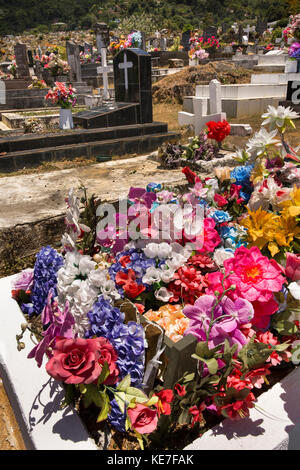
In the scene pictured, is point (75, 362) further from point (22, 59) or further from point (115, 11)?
point (115, 11)

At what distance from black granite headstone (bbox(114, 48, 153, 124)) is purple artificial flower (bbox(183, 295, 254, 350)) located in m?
7.00

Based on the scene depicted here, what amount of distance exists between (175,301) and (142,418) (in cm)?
71

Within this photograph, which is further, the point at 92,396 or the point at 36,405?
the point at 36,405

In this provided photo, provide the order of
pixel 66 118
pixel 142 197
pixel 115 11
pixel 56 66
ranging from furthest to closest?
pixel 115 11 < pixel 56 66 < pixel 66 118 < pixel 142 197

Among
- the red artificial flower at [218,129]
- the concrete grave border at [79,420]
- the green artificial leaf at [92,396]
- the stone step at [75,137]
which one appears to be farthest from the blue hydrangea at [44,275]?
the stone step at [75,137]

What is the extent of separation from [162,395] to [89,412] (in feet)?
1.32

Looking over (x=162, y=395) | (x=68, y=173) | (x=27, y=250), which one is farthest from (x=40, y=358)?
(x=68, y=173)

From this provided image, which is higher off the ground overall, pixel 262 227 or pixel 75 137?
pixel 262 227

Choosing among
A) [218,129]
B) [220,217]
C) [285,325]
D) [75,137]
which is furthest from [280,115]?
[75,137]

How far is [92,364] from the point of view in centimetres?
122

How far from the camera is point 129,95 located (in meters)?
8.03

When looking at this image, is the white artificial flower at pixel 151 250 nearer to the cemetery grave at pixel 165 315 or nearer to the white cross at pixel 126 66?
the cemetery grave at pixel 165 315

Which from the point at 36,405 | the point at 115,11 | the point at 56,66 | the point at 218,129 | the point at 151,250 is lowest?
the point at 36,405

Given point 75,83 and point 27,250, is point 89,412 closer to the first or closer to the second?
point 27,250
